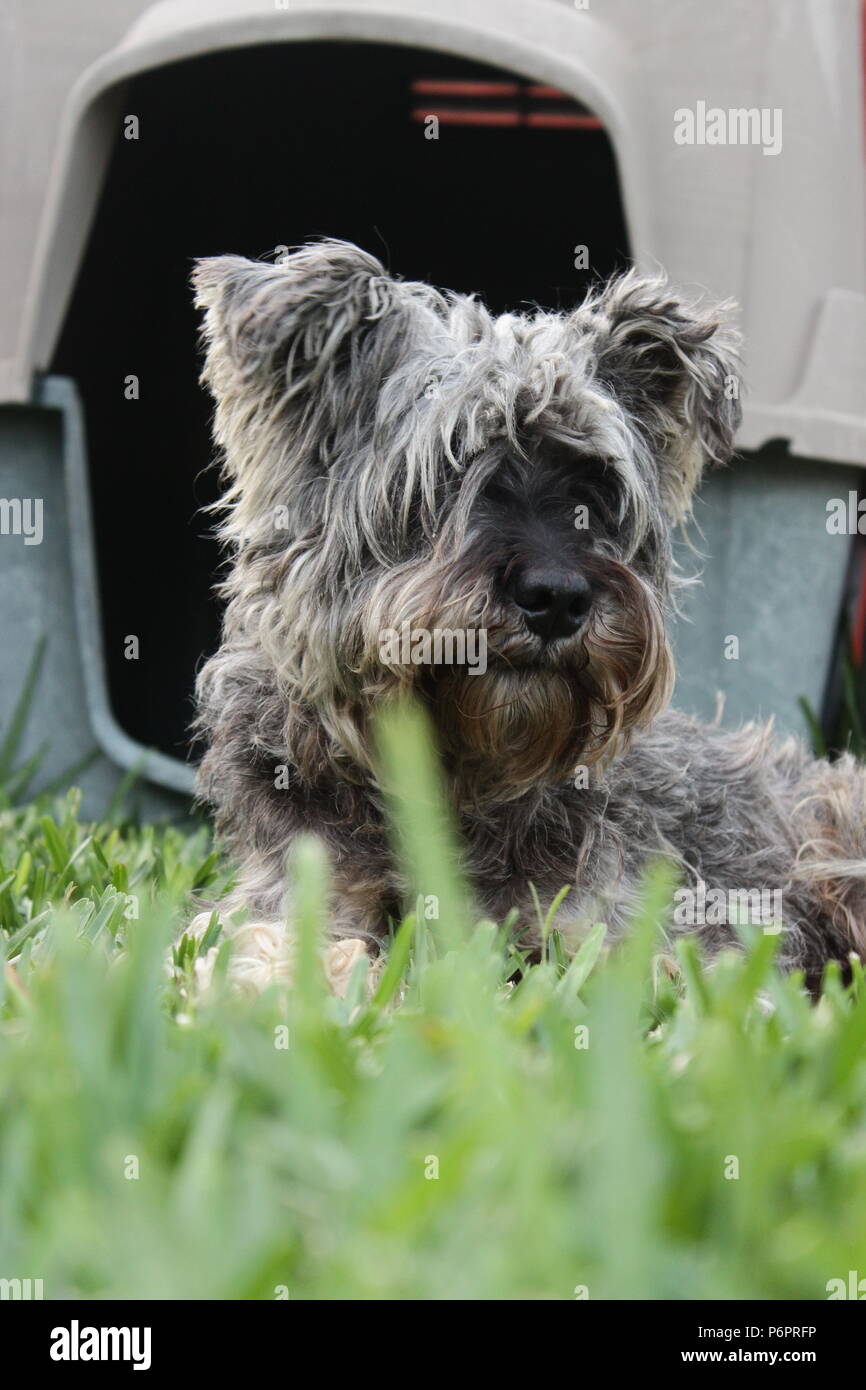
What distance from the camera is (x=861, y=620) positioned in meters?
5.70

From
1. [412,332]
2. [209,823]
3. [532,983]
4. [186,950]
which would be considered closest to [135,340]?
[209,823]

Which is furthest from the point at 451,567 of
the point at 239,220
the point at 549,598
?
the point at 239,220

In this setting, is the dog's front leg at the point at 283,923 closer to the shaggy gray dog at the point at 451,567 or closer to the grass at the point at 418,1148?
the shaggy gray dog at the point at 451,567

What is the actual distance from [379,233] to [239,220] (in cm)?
140

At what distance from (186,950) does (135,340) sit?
175 inches

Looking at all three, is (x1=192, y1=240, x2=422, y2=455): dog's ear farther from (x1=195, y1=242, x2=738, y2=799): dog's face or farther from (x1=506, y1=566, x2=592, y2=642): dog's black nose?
(x1=506, y1=566, x2=592, y2=642): dog's black nose

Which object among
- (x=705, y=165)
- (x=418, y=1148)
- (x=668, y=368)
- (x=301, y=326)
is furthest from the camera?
(x=705, y=165)

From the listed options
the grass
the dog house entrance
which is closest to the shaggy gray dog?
the grass

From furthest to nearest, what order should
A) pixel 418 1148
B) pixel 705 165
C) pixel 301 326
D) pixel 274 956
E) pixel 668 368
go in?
pixel 705 165 → pixel 668 368 → pixel 301 326 → pixel 274 956 → pixel 418 1148

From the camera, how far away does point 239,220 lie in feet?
22.0

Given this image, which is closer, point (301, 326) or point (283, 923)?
point (283, 923)

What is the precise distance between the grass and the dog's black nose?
1.21m

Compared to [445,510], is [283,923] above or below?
below

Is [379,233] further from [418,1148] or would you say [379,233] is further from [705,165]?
[418,1148]
